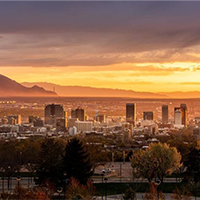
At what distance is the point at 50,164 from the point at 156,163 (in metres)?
8.76

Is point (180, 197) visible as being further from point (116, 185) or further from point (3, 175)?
point (3, 175)

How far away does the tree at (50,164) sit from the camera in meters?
38.2

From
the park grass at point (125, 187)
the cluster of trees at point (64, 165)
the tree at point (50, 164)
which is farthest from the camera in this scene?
the tree at point (50, 164)

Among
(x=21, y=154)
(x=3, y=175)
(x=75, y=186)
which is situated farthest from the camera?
(x=21, y=154)

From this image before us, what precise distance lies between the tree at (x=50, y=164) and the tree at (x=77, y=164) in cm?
85

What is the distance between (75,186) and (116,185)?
30.2 ft

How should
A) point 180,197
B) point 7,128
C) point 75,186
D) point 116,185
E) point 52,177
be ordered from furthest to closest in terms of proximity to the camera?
point 7,128 → point 116,185 → point 52,177 → point 75,186 → point 180,197

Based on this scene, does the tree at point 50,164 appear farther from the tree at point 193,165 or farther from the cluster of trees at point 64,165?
the tree at point 193,165

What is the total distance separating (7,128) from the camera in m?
184

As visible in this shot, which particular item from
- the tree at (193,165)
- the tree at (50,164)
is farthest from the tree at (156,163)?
the tree at (50,164)

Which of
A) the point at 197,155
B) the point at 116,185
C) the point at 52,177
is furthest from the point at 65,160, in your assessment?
the point at 197,155

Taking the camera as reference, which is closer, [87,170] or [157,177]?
[87,170]

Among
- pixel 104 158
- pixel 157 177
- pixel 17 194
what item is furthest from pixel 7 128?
pixel 17 194

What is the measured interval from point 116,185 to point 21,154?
53.4 ft
